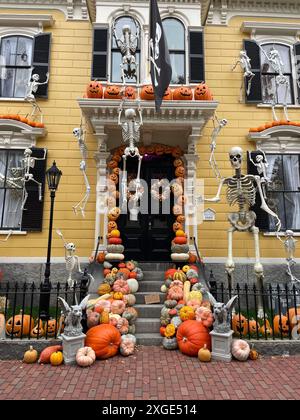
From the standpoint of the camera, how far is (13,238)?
30.8 feet

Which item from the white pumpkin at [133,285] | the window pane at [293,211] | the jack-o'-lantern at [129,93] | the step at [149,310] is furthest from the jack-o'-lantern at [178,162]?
the step at [149,310]

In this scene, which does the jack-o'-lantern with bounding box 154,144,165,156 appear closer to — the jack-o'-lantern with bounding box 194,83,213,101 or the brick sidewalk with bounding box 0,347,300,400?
the jack-o'-lantern with bounding box 194,83,213,101

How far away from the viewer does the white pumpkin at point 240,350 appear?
569 cm

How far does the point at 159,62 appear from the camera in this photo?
7449 millimetres

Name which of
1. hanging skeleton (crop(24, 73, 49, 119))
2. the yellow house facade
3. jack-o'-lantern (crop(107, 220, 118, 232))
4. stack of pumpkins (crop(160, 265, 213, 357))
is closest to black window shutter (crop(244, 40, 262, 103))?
the yellow house facade

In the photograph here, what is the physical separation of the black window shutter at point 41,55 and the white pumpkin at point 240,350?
9.26 meters

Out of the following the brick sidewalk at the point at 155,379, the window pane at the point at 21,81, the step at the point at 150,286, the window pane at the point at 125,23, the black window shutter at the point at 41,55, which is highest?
the window pane at the point at 125,23

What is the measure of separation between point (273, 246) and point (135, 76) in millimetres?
6758

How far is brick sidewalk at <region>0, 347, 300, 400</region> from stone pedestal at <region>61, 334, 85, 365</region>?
0.15 meters

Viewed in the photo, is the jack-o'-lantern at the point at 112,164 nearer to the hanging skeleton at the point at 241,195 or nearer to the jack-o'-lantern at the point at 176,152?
the jack-o'-lantern at the point at 176,152

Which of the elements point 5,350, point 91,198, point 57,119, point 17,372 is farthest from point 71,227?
point 17,372

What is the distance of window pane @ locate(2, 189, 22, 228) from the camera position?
9.60m

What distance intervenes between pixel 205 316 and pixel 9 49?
10576 millimetres

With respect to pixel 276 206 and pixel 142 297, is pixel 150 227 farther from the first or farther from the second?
pixel 276 206
